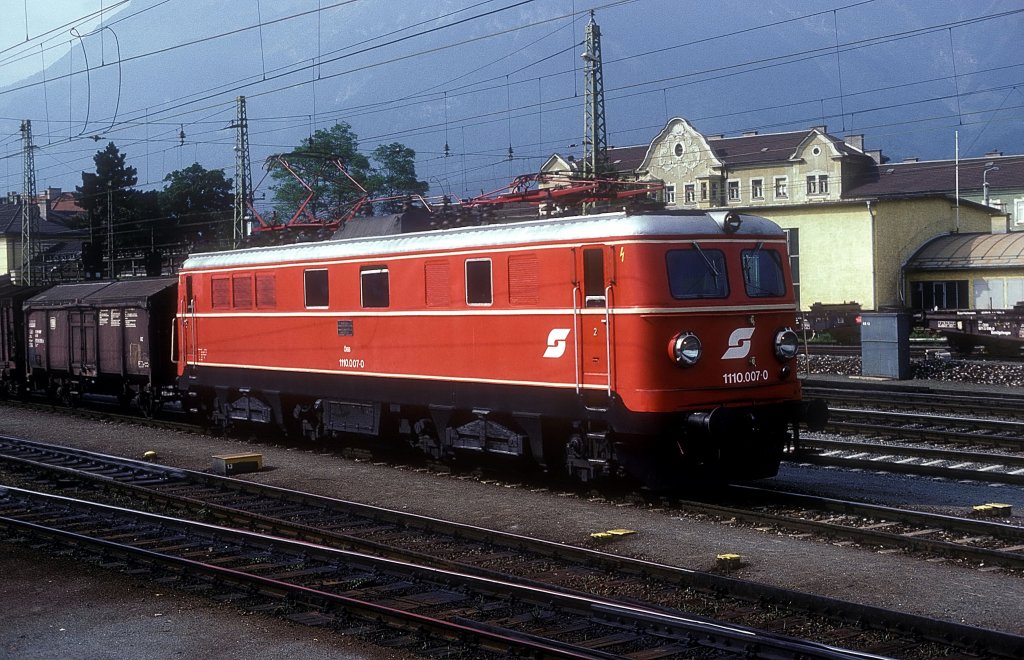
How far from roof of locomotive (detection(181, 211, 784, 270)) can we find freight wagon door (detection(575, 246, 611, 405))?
28 cm

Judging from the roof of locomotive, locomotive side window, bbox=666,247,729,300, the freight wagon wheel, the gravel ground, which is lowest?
the gravel ground

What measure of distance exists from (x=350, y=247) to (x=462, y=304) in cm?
274

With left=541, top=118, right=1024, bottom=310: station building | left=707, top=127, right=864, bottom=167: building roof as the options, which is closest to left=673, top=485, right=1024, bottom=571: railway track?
left=541, top=118, right=1024, bottom=310: station building

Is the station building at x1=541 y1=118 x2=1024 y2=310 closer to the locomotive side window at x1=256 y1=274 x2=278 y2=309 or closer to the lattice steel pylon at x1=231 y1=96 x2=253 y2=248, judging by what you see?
the lattice steel pylon at x1=231 y1=96 x2=253 y2=248

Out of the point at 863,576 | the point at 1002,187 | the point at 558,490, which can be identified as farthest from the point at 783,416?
the point at 1002,187

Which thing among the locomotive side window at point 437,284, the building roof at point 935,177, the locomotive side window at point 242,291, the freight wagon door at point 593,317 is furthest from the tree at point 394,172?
the freight wagon door at point 593,317

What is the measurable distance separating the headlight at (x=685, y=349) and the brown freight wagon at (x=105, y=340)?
1390 centimetres

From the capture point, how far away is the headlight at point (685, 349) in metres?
13.0

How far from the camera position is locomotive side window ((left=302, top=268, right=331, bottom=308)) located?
18.0 metres

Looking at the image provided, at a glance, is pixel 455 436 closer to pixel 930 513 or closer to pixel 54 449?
pixel 930 513

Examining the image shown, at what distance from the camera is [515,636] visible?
8.19 metres

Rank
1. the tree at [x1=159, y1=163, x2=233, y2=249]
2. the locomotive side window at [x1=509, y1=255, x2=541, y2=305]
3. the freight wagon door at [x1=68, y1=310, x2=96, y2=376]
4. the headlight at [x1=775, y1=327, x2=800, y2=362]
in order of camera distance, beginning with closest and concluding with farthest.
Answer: the headlight at [x1=775, y1=327, x2=800, y2=362] < the locomotive side window at [x1=509, y1=255, x2=541, y2=305] < the freight wagon door at [x1=68, y1=310, x2=96, y2=376] < the tree at [x1=159, y1=163, x2=233, y2=249]

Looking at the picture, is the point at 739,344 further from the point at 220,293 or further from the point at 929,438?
the point at 220,293

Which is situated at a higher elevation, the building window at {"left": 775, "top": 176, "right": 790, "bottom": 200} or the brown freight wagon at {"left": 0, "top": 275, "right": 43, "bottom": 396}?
the building window at {"left": 775, "top": 176, "right": 790, "bottom": 200}
